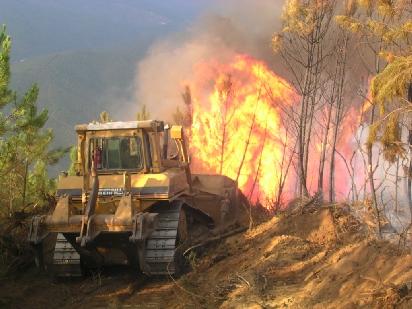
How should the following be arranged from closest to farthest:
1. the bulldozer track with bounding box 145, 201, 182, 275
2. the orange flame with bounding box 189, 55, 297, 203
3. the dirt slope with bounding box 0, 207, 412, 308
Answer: the dirt slope with bounding box 0, 207, 412, 308, the bulldozer track with bounding box 145, 201, 182, 275, the orange flame with bounding box 189, 55, 297, 203

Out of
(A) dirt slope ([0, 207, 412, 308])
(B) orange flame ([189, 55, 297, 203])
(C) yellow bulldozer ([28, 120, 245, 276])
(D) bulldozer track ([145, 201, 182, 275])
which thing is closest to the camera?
(A) dirt slope ([0, 207, 412, 308])

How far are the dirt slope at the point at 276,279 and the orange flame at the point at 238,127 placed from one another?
35.5 feet

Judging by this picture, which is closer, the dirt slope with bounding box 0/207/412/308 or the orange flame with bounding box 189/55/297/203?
the dirt slope with bounding box 0/207/412/308

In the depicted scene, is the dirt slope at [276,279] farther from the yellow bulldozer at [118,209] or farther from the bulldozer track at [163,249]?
the yellow bulldozer at [118,209]

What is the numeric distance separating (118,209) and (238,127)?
556 inches

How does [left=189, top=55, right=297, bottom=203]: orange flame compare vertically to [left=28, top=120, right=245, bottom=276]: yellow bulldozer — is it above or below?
above

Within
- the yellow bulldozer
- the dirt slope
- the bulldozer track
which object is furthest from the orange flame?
the bulldozer track

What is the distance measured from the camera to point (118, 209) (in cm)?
913

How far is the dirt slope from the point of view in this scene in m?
6.28

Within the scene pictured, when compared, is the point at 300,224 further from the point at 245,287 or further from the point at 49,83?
the point at 49,83

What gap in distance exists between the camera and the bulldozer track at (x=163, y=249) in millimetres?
9219

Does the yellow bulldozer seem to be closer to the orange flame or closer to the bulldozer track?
the bulldozer track

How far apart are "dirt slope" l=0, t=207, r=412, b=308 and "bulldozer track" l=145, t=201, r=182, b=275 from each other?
0.33 meters

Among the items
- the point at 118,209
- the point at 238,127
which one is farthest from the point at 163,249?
the point at 238,127
